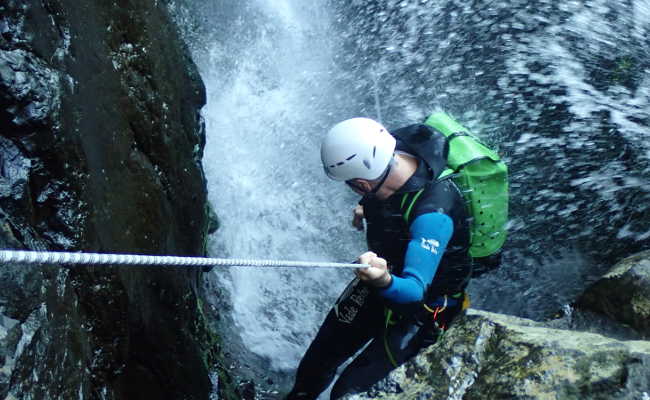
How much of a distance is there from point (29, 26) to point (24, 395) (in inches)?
67.4

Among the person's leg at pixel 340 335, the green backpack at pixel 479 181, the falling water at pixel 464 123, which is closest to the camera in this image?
the green backpack at pixel 479 181

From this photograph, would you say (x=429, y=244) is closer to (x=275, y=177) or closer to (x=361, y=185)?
(x=361, y=185)

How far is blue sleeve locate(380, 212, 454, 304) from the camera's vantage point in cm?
339

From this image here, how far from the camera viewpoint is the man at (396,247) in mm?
3457

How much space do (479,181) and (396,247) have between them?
72cm

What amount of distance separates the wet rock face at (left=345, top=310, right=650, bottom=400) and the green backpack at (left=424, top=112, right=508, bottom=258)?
0.83 metres

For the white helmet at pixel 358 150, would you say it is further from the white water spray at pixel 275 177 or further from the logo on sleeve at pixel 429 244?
the white water spray at pixel 275 177

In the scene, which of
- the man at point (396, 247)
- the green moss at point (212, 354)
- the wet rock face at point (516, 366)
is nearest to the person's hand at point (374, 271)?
the man at point (396, 247)

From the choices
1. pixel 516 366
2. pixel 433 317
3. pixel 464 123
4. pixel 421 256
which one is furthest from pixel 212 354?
pixel 464 123

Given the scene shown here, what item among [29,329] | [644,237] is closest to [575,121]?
[644,237]

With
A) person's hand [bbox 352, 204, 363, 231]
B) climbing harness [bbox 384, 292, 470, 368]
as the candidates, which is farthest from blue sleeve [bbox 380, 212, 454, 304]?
person's hand [bbox 352, 204, 363, 231]

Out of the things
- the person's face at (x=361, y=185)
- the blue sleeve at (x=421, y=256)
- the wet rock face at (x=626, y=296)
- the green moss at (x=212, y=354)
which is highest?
the person's face at (x=361, y=185)

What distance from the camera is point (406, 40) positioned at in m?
8.94

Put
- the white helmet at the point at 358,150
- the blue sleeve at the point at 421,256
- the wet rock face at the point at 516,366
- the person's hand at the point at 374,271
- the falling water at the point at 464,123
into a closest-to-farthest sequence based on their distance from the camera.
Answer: the wet rock face at the point at 516,366 < the person's hand at the point at 374,271 < the blue sleeve at the point at 421,256 < the white helmet at the point at 358,150 < the falling water at the point at 464,123
